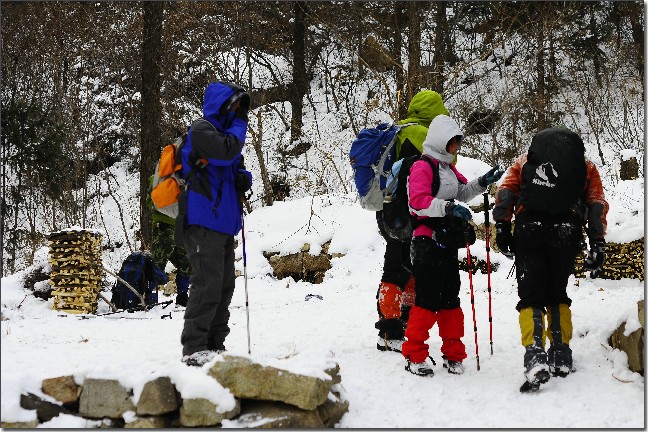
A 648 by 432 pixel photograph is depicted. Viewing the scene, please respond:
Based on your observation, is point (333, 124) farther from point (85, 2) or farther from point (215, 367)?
point (215, 367)

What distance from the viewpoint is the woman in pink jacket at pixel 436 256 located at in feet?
15.0

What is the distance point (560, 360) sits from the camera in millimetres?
4402

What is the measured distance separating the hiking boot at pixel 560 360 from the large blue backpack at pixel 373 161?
1.75m

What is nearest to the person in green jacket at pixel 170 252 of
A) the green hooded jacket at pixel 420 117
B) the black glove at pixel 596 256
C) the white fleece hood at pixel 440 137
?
the green hooded jacket at pixel 420 117

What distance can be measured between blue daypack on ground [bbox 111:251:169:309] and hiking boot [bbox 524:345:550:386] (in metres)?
5.18

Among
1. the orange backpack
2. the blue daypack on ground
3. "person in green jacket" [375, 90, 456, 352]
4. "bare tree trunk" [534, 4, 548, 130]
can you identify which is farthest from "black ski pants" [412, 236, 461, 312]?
"bare tree trunk" [534, 4, 548, 130]

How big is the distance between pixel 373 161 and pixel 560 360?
211 centimetres

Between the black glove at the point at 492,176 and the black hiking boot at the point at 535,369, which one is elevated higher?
the black glove at the point at 492,176

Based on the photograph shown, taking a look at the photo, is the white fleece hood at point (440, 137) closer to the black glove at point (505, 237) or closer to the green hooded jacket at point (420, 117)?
the green hooded jacket at point (420, 117)

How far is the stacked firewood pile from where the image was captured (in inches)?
272

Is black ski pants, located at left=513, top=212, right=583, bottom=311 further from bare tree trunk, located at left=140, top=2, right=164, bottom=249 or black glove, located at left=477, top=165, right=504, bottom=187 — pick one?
bare tree trunk, located at left=140, top=2, right=164, bottom=249

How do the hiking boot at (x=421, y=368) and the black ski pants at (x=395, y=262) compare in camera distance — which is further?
the black ski pants at (x=395, y=262)

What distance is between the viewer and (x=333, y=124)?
20125 millimetres

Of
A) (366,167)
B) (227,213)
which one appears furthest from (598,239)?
(227,213)
